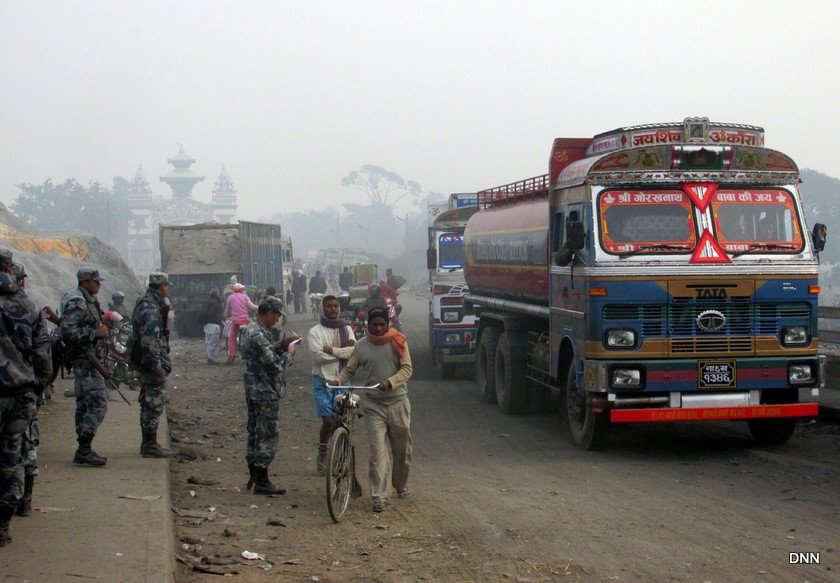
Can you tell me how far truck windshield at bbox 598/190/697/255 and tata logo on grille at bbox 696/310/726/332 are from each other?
2.23ft

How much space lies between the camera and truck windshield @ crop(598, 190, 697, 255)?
1056 centimetres

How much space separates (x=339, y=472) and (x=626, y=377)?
3.56 meters

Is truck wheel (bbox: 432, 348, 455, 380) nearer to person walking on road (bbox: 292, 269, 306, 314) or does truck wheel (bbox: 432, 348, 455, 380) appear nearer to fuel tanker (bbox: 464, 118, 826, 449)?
fuel tanker (bbox: 464, 118, 826, 449)

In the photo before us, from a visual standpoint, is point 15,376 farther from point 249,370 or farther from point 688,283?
point 688,283

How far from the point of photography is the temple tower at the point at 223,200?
189 meters

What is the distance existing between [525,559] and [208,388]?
41.6 ft

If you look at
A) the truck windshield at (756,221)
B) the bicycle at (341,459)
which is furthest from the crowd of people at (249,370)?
the truck windshield at (756,221)

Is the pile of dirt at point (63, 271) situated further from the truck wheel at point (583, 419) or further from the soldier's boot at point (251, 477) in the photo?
the truck wheel at point (583, 419)

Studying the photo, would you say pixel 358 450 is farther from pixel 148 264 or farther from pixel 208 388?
pixel 148 264

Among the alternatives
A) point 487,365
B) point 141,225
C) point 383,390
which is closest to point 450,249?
point 487,365

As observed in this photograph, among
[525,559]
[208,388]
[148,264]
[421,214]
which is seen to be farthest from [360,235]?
[525,559]

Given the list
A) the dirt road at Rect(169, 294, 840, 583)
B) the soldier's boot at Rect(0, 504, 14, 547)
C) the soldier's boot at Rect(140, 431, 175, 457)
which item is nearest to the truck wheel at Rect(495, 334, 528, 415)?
the dirt road at Rect(169, 294, 840, 583)

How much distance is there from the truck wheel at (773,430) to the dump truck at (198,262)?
22.5 m

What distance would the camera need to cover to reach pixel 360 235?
17112cm
